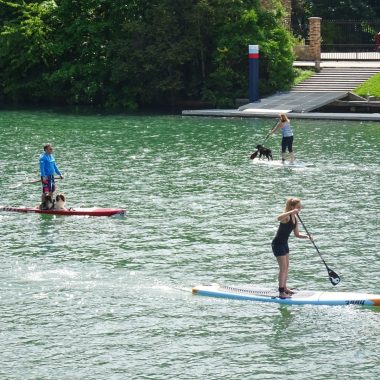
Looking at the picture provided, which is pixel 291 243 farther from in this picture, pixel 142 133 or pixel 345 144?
pixel 142 133

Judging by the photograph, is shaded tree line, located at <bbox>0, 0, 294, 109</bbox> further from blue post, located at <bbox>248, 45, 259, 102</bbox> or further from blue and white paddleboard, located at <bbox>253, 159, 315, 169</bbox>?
blue and white paddleboard, located at <bbox>253, 159, 315, 169</bbox>

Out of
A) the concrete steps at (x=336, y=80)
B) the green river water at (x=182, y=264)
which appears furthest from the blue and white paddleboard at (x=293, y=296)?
the concrete steps at (x=336, y=80)

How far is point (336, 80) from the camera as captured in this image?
57.7 metres

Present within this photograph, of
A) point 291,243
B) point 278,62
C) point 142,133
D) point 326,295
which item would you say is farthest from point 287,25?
point 326,295

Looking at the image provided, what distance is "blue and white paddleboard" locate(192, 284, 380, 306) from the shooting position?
21438mm

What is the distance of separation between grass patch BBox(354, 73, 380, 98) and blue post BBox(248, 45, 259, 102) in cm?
496

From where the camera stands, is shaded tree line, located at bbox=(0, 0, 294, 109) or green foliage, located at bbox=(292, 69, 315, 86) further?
green foliage, located at bbox=(292, 69, 315, 86)

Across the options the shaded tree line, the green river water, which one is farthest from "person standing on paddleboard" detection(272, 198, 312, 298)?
the shaded tree line

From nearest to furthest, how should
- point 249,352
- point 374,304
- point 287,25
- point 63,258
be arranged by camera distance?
point 249,352, point 374,304, point 63,258, point 287,25

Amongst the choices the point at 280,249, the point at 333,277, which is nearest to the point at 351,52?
the point at 333,277

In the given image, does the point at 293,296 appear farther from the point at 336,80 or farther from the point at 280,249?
the point at 336,80

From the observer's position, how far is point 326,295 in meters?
21.8

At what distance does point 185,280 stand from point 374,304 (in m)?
4.22

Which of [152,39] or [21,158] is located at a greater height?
[152,39]
